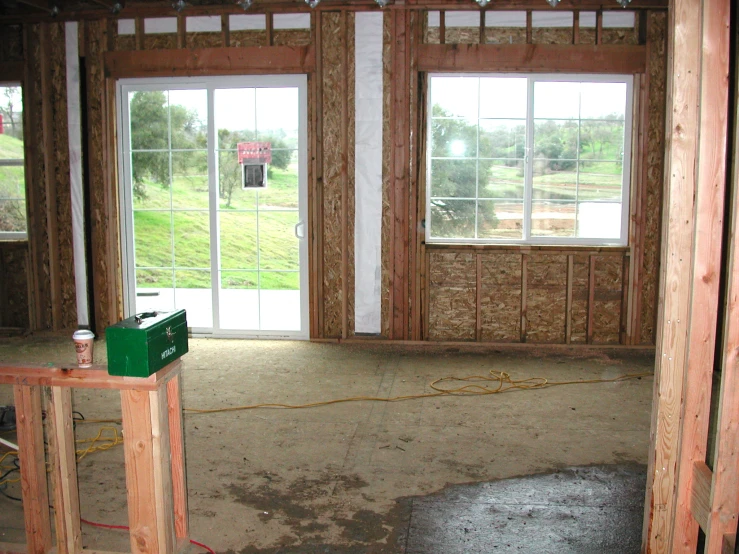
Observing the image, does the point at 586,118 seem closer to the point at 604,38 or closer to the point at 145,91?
the point at 604,38

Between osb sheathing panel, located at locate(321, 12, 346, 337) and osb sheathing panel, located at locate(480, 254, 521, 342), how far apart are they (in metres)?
1.35

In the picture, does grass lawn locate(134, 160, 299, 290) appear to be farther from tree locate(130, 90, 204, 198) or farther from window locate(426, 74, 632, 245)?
window locate(426, 74, 632, 245)

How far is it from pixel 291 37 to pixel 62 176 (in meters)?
2.61

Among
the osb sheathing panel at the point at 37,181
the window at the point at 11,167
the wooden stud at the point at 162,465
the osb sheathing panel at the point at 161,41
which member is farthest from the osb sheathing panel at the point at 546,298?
the window at the point at 11,167

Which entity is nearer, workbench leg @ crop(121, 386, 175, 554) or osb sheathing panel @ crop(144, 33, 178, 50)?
workbench leg @ crop(121, 386, 175, 554)

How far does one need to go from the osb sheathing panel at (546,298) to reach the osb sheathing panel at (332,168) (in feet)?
5.83

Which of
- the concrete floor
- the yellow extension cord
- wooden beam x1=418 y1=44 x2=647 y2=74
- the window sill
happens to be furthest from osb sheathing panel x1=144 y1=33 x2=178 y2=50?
the yellow extension cord

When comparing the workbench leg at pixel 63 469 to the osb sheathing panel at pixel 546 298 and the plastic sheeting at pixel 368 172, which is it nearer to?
the plastic sheeting at pixel 368 172

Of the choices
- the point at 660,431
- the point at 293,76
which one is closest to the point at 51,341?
the point at 293,76

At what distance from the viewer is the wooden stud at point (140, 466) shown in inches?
95.9

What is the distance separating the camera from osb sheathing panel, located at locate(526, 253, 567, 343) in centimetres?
608

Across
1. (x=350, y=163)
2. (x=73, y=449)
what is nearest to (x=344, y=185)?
(x=350, y=163)

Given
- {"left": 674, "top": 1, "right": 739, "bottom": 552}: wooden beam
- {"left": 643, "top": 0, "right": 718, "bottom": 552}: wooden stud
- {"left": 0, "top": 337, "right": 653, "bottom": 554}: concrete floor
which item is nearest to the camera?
{"left": 674, "top": 1, "right": 739, "bottom": 552}: wooden beam

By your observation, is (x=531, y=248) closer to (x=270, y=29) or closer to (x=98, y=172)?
(x=270, y=29)
